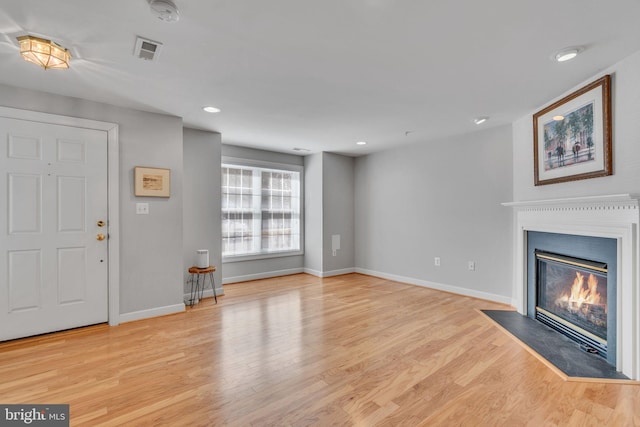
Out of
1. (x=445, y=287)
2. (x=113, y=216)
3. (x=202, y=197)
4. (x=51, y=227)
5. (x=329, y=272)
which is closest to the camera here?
(x=51, y=227)

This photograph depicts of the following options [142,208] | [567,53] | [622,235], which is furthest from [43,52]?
[622,235]

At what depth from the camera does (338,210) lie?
590 cm

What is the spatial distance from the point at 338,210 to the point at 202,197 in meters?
2.59

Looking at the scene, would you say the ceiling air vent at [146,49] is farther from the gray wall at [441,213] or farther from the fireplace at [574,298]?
the gray wall at [441,213]

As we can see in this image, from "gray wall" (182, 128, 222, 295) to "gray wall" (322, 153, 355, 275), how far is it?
6.60 feet

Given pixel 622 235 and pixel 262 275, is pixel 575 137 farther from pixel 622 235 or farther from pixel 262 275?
pixel 262 275

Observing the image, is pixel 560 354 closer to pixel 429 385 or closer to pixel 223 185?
pixel 429 385

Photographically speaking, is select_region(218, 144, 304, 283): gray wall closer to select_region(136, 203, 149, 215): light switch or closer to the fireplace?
select_region(136, 203, 149, 215): light switch

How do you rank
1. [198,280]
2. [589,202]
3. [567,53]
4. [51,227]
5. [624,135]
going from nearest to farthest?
[567,53] < [624,135] < [589,202] < [51,227] < [198,280]

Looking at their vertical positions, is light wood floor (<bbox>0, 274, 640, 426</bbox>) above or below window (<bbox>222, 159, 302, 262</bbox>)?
below

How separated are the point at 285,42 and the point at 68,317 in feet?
10.9

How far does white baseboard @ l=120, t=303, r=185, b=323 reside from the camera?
3.28m

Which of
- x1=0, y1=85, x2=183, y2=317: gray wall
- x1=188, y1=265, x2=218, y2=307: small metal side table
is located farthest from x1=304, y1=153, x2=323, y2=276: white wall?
x1=0, y1=85, x2=183, y2=317: gray wall

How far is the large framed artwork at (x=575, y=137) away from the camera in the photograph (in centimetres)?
246
